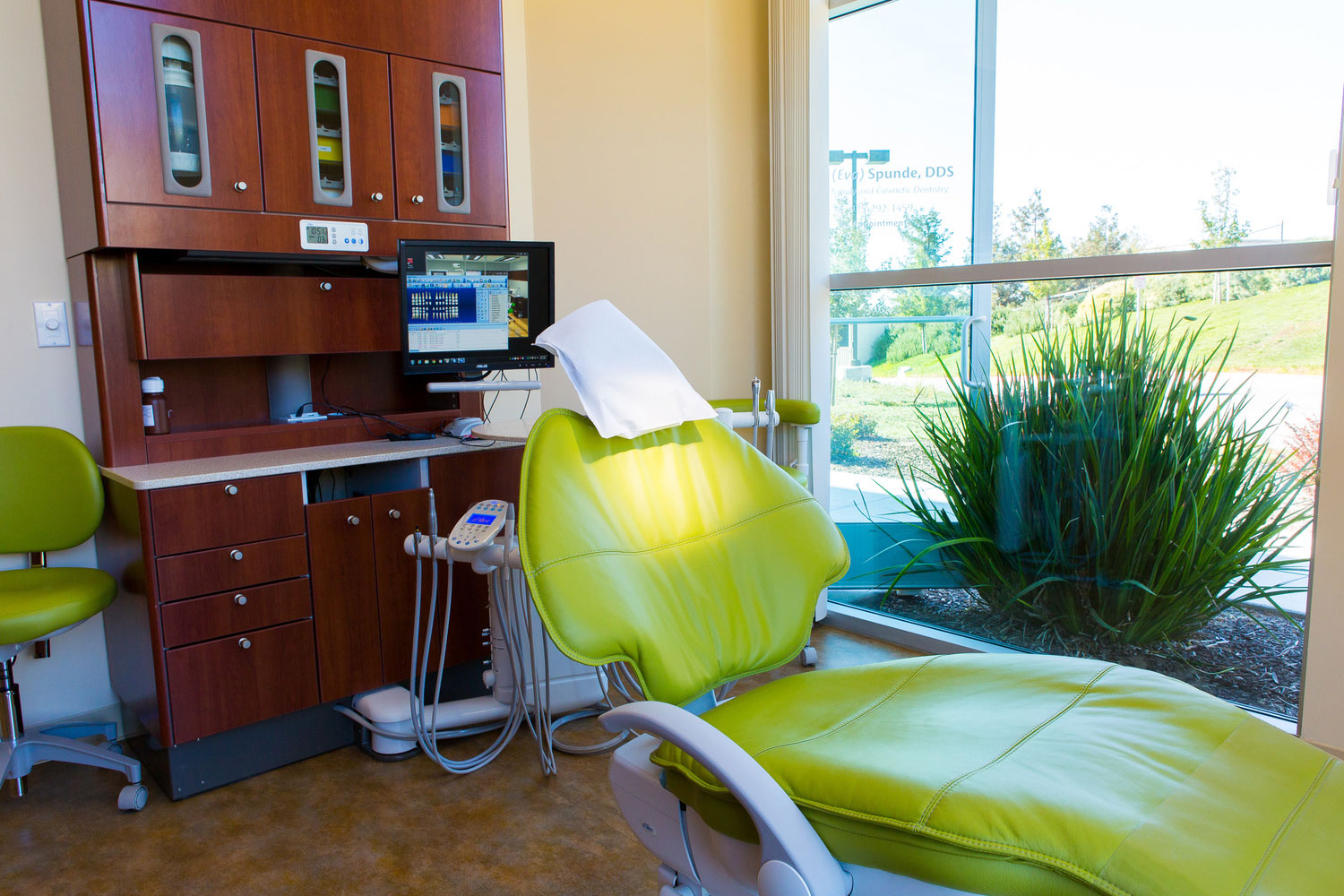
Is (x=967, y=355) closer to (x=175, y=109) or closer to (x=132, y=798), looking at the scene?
(x=175, y=109)

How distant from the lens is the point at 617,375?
5.22 feet

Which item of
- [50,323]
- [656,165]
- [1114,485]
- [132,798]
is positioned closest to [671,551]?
[132,798]

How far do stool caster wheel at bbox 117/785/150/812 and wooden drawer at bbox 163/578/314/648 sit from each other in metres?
0.38

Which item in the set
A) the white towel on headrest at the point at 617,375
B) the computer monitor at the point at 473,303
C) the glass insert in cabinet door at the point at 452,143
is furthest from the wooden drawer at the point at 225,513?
the white towel on headrest at the point at 617,375

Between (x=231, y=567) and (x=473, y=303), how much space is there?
1007mm

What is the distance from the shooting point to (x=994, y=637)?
3.24 metres

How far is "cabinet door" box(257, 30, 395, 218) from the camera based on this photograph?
8.46ft

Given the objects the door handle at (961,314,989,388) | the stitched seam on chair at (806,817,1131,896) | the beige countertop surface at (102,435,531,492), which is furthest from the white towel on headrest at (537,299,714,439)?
the door handle at (961,314,989,388)

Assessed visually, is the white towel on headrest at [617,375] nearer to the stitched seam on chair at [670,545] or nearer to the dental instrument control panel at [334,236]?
the stitched seam on chair at [670,545]

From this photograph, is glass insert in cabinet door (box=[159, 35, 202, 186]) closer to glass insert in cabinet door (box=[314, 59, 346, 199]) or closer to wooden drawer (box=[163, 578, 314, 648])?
glass insert in cabinet door (box=[314, 59, 346, 199])

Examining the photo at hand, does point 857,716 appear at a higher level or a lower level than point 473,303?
lower

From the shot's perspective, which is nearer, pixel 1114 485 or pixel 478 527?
pixel 478 527

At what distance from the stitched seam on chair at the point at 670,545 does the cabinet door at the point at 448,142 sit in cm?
174

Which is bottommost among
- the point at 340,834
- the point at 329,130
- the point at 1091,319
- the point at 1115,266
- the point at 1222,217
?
the point at 340,834
